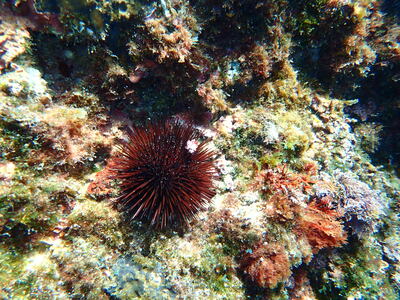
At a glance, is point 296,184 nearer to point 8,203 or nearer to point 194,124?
point 194,124

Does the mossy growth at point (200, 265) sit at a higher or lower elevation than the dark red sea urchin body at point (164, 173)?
lower

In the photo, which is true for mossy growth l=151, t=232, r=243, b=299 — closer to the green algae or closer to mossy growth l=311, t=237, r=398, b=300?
the green algae

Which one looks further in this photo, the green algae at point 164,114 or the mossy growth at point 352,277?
the mossy growth at point 352,277

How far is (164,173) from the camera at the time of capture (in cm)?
343

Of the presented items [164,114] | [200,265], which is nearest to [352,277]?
[200,265]

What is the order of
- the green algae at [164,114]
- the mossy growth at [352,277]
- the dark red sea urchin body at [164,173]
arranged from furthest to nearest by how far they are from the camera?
1. the mossy growth at [352,277]
2. the dark red sea urchin body at [164,173]
3. the green algae at [164,114]

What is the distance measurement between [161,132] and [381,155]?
6.94m

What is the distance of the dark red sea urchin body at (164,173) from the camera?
11.3ft

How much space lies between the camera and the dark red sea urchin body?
3443mm

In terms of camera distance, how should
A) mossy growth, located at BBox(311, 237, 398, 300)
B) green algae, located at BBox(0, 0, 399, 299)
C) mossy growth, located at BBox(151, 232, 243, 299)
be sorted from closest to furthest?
green algae, located at BBox(0, 0, 399, 299) → mossy growth, located at BBox(151, 232, 243, 299) → mossy growth, located at BBox(311, 237, 398, 300)

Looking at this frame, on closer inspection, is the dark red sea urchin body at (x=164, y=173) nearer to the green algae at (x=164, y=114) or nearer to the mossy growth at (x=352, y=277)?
the green algae at (x=164, y=114)

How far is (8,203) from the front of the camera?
118 inches

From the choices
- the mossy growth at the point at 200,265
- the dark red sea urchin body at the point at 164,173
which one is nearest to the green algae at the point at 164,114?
the mossy growth at the point at 200,265

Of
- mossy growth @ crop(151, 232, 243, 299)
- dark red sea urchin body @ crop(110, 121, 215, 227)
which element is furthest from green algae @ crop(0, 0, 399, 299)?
dark red sea urchin body @ crop(110, 121, 215, 227)
